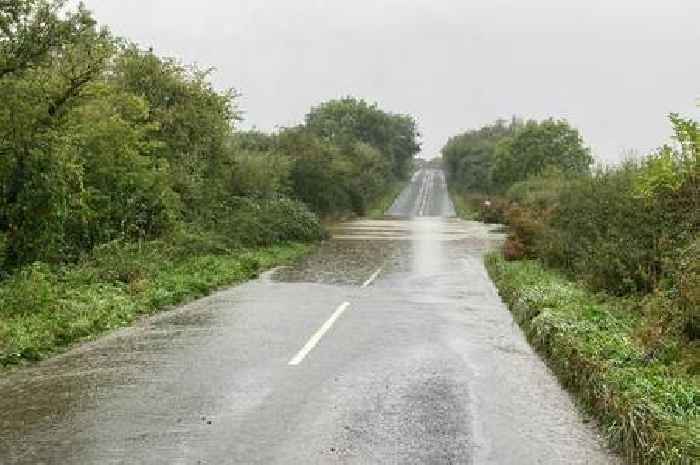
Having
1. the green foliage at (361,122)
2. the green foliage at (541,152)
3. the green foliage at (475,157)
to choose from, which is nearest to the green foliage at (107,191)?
the green foliage at (541,152)

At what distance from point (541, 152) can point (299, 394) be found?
71.3 meters

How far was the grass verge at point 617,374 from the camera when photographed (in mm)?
6516

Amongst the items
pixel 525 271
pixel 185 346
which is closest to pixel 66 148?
pixel 185 346

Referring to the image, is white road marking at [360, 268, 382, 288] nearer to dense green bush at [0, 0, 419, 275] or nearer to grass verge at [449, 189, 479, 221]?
dense green bush at [0, 0, 419, 275]

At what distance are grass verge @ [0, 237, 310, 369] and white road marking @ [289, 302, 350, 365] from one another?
352 centimetres

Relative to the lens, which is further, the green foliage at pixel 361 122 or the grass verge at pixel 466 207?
the green foliage at pixel 361 122

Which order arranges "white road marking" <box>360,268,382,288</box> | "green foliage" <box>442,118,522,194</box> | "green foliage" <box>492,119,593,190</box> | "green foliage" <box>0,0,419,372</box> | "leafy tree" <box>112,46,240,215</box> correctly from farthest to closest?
"green foliage" <box>442,118,522,194</box> < "green foliage" <box>492,119,593,190</box> < "leafy tree" <box>112,46,240,215</box> < "white road marking" <box>360,268,382,288</box> < "green foliage" <box>0,0,419,372</box>

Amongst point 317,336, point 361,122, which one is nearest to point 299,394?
point 317,336

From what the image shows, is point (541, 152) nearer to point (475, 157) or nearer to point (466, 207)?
point (466, 207)

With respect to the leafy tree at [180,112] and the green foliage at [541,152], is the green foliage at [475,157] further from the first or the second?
the leafy tree at [180,112]

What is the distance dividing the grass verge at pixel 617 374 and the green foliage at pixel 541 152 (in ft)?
204

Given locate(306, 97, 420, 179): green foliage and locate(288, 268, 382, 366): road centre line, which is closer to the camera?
locate(288, 268, 382, 366): road centre line

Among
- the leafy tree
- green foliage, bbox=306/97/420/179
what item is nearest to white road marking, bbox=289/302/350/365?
the leafy tree

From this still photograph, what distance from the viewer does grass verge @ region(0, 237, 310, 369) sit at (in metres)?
12.0
